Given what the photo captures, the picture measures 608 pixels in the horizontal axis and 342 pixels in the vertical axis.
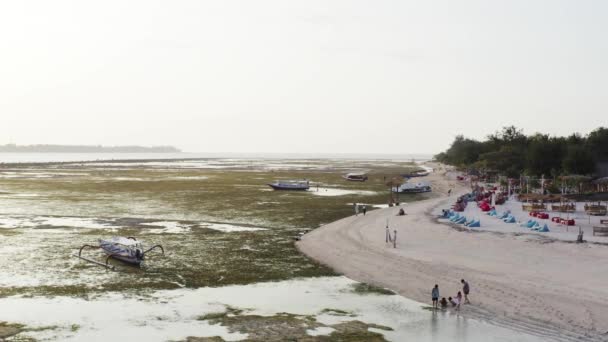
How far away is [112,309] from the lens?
2566cm

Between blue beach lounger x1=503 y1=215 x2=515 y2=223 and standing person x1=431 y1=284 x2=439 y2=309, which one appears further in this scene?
blue beach lounger x1=503 y1=215 x2=515 y2=223

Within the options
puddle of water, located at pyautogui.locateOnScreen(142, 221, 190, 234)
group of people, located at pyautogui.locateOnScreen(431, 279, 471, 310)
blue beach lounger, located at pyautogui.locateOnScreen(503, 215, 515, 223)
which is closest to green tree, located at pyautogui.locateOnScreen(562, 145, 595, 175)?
blue beach lounger, located at pyautogui.locateOnScreen(503, 215, 515, 223)

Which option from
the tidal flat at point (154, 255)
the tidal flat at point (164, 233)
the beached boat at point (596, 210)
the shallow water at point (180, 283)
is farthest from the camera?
the beached boat at point (596, 210)

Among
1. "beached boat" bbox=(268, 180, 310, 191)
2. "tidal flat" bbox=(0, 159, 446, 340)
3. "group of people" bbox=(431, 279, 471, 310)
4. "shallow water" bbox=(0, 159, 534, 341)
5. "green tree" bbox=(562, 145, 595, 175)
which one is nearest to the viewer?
"shallow water" bbox=(0, 159, 534, 341)

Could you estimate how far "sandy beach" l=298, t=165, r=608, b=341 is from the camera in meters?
24.6

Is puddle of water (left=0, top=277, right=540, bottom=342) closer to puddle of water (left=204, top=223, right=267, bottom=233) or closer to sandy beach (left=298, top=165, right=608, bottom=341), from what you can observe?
sandy beach (left=298, top=165, right=608, bottom=341)

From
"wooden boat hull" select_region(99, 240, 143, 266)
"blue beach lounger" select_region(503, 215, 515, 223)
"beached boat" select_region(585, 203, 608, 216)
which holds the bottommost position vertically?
"wooden boat hull" select_region(99, 240, 143, 266)

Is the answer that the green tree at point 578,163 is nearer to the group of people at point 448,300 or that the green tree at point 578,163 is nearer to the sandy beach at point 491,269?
the sandy beach at point 491,269

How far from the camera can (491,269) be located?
109ft

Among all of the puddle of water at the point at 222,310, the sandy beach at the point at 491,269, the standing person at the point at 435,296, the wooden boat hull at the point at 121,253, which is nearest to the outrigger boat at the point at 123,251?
the wooden boat hull at the point at 121,253

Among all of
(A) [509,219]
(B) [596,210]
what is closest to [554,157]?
(B) [596,210]

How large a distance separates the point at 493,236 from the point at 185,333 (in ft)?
96.7

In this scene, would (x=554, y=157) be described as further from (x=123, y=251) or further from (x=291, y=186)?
(x=123, y=251)

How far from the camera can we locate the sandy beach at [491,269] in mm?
24578
